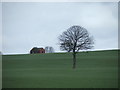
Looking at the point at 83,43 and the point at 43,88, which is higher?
the point at 83,43

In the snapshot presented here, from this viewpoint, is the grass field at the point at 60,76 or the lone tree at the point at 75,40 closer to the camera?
the grass field at the point at 60,76

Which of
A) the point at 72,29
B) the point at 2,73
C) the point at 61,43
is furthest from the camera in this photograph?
the point at 61,43

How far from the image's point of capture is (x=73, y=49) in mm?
19422

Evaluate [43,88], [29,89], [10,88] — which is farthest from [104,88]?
[10,88]

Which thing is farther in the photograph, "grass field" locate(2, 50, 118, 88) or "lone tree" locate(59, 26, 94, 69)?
"lone tree" locate(59, 26, 94, 69)

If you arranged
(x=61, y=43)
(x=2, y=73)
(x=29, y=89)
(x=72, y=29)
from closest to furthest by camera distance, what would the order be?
(x=29, y=89) → (x=2, y=73) → (x=72, y=29) → (x=61, y=43)

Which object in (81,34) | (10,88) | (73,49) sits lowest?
(10,88)

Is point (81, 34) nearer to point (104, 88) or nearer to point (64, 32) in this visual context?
point (64, 32)

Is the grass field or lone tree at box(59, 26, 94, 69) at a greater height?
lone tree at box(59, 26, 94, 69)

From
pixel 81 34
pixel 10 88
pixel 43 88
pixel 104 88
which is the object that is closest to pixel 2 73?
pixel 10 88

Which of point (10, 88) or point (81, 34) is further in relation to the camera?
point (81, 34)

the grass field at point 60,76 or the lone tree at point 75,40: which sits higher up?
the lone tree at point 75,40

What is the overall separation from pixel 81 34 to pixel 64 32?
1.56 m

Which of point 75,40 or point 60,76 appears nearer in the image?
point 60,76
